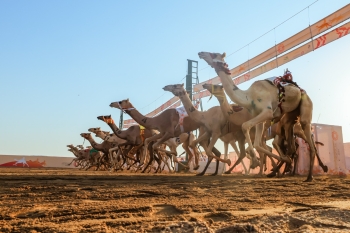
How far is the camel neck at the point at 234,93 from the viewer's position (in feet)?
24.4

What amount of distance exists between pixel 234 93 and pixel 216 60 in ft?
3.47

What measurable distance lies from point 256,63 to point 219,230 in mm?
13855

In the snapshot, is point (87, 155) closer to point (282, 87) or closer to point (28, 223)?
point (282, 87)

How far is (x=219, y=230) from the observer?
→ 6.81 ft

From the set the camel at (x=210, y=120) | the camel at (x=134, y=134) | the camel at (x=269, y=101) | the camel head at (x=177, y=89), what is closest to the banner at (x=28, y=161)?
the camel at (x=134, y=134)

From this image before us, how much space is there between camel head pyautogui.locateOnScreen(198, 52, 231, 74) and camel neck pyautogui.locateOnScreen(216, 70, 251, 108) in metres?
0.10

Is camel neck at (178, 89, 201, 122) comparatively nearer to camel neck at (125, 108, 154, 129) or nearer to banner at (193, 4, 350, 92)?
camel neck at (125, 108, 154, 129)

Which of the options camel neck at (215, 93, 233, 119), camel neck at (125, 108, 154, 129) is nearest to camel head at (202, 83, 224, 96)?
camel neck at (215, 93, 233, 119)

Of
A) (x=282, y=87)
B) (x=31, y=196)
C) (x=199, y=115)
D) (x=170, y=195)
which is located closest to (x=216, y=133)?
(x=199, y=115)

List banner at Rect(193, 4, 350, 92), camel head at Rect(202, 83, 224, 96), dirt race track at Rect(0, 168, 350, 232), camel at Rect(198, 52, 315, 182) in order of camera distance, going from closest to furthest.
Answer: dirt race track at Rect(0, 168, 350, 232), camel at Rect(198, 52, 315, 182), camel head at Rect(202, 83, 224, 96), banner at Rect(193, 4, 350, 92)

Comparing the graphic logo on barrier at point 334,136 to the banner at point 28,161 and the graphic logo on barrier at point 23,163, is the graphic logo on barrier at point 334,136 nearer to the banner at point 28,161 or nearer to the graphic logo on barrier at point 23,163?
the banner at point 28,161

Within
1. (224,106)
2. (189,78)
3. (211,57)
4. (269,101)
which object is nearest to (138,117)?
(224,106)

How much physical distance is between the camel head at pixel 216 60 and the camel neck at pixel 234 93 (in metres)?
0.10

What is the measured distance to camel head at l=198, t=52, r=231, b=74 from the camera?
7.94m
